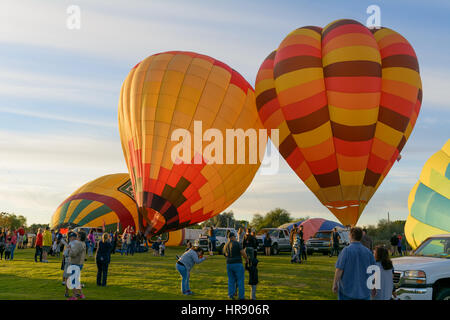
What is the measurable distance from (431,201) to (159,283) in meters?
11.1

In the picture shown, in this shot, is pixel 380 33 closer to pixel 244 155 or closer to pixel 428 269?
pixel 244 155

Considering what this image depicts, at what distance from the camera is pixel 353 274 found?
20.4 ft

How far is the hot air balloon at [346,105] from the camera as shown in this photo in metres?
17.2

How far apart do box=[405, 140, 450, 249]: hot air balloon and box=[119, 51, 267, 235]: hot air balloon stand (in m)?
7.26

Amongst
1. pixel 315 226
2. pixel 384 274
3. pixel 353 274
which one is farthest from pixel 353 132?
pixel 315 226

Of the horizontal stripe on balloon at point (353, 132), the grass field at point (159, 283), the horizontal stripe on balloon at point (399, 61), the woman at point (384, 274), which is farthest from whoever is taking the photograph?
the horizontal stripe on balloon at point (399, 61)

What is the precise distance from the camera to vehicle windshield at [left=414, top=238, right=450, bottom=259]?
933 centimetres

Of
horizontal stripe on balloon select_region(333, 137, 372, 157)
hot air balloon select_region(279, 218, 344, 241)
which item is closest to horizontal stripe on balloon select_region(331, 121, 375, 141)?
horizontal stripe on balloon select_region(333, 137, 372, 157)

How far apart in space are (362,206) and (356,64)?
5.63m

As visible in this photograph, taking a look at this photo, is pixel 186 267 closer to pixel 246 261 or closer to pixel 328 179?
pixel 246 261

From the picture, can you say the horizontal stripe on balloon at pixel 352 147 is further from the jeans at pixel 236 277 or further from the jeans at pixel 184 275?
the jeans at pixel 184 275

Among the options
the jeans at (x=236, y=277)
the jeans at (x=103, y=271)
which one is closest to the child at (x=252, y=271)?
the jeans at (x=236, y=277)

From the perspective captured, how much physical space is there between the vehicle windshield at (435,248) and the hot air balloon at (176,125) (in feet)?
35.5

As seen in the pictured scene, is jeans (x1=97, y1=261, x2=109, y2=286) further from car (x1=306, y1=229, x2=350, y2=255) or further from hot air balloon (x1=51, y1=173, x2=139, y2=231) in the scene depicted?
hot air balloon (x1=51, y1=173, x2=139, y2=231)
